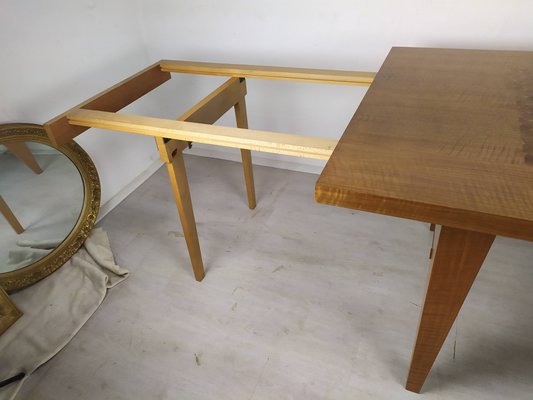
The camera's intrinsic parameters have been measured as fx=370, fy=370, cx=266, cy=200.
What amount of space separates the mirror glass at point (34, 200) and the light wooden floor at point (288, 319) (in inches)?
9.7

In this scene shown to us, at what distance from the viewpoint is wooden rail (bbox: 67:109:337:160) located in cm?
88

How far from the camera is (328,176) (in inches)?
26.9

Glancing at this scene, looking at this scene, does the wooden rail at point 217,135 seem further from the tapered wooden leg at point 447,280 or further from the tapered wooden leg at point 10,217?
the tapered wooden leg at point 10,217

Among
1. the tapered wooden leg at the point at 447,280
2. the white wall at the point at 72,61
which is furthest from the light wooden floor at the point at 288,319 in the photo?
the white wall at the point at 72,61

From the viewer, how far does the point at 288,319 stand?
4.39 feet

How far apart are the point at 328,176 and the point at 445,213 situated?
0.21 m

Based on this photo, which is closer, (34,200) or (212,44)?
(34,200)

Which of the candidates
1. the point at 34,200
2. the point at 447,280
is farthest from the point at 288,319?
the point at 34,200

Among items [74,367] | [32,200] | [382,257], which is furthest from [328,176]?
[32,200]

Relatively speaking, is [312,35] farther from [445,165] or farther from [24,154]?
[24,154]

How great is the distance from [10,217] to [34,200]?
0.11 meters

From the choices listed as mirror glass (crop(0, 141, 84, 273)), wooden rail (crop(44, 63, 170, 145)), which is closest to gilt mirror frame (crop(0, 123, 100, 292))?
mirror glass (crop(0, 141, 84, 273))

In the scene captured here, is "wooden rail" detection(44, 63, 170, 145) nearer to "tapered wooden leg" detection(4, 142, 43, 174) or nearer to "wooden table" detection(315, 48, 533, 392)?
"tapered wooden leg" detection(4, 142, 43, 174)

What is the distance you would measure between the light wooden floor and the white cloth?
5 cm
